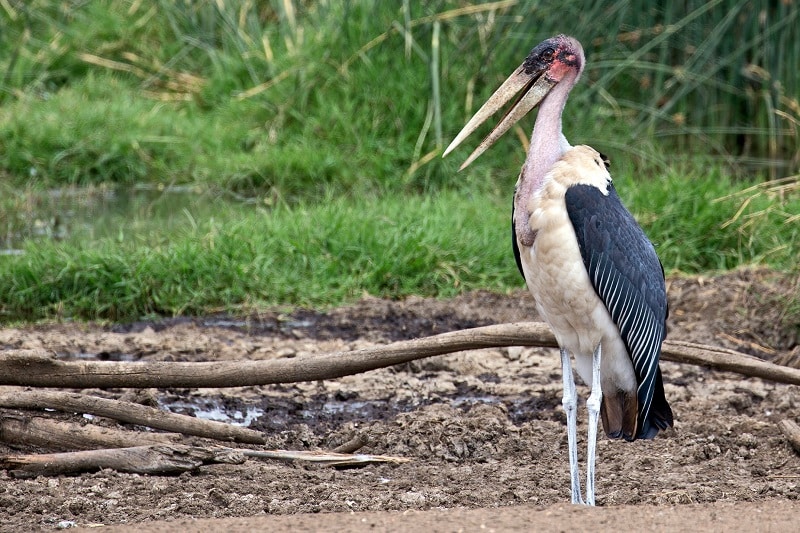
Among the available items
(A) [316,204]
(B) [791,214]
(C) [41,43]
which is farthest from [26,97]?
(B) [791,214]

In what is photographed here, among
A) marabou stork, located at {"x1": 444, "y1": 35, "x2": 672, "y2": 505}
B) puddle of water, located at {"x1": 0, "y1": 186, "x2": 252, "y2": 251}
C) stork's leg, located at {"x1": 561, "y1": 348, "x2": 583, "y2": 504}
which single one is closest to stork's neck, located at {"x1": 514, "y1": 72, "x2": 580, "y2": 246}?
marabou stork, located at {"x1": 444, "y1": 35, "x2": 672, "y2": 505}

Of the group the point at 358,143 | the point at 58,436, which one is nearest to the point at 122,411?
Answer: the point at 58,436

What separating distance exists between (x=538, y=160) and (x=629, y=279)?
0.43 metres

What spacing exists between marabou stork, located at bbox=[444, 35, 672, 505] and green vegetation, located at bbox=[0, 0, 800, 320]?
2239 millimetres

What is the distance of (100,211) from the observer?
24.4 feet

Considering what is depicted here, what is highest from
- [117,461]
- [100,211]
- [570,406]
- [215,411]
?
[570,406]

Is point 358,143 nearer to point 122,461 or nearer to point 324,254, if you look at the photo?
point 324,254

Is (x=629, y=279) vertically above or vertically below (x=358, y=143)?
above

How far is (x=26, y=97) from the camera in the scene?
877cm

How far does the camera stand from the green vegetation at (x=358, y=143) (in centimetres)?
594

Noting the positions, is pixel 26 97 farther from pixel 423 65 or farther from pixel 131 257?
pixel 131 257

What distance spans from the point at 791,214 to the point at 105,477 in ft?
13.0

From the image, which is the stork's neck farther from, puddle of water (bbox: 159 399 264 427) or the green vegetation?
the green vegetation

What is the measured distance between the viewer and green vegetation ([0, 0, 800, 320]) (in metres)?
5.94
